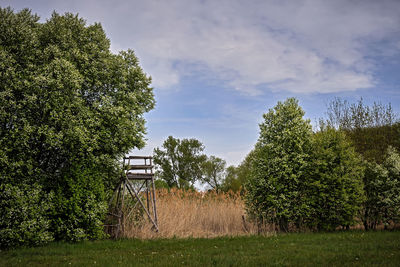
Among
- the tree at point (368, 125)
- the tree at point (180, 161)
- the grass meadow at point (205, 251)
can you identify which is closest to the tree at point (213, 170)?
the tree at point (180, 161)

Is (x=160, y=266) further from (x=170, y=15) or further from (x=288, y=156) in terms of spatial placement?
(x=170, y=15)

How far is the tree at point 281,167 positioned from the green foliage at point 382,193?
3443mm

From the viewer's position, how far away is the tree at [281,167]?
48.4ft

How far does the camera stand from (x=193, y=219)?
17062 mm

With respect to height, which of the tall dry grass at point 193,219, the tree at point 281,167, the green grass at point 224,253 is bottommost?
the green grass at point 224,253

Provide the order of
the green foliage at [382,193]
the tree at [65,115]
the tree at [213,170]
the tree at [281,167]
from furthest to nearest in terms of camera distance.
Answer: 1. the tree at [213,170]
2. the green foliage at [382,193]
3. the tree at [281,167]
4. the tree at [65,115]

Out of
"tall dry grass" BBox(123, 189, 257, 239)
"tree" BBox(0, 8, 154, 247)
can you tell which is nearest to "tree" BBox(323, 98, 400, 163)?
"tall dry grass" BBox(123, 189, 257, 239)

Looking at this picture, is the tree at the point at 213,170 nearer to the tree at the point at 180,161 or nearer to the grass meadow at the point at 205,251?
the tree at the point at 180,161

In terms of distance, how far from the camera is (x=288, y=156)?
1510 centimetres

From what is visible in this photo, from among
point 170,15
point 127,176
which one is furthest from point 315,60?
point 127,176

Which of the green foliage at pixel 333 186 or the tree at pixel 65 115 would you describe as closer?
the tree at pixel 65 115

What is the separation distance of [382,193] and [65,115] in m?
14.7

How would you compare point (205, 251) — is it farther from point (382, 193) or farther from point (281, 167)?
point (382, 193)

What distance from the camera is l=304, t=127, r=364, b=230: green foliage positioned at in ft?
48.6
